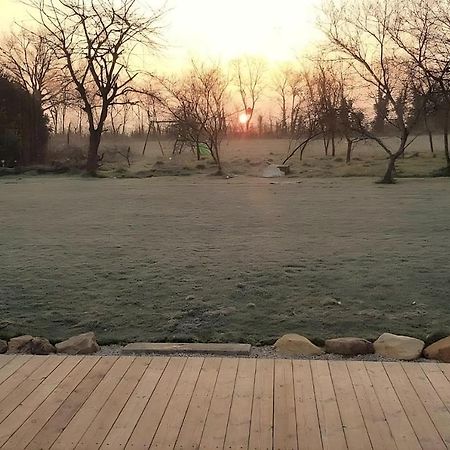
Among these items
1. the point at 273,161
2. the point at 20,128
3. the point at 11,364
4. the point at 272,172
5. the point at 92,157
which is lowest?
the point at 11,364

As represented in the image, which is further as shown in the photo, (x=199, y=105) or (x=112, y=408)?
(x=199, y=105)

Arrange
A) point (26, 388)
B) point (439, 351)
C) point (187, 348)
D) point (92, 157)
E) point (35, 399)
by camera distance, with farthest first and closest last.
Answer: point (92, 157), point (187, 348), point (439, 351), point (26, 388), point (35, 399)

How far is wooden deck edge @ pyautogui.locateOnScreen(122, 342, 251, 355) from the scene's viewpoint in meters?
3.05

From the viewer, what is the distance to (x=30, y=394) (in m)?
2.42

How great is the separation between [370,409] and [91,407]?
1.08 metres

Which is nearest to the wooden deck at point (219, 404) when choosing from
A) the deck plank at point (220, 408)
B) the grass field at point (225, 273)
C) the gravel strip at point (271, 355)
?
the deck plank at point (220, 408)

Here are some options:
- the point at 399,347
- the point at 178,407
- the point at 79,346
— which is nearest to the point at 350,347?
the point at 399,347

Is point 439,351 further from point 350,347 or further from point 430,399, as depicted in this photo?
point 430,399

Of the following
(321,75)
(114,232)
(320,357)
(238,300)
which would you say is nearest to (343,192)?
(114,232)

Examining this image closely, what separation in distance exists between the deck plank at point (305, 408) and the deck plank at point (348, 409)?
0.10 meters

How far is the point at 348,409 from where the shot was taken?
7.37ft

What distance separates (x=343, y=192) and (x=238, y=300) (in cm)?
843

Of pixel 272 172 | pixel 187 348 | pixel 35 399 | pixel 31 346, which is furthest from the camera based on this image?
pixel 272 172

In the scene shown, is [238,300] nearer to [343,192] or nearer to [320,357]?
[320,357]
